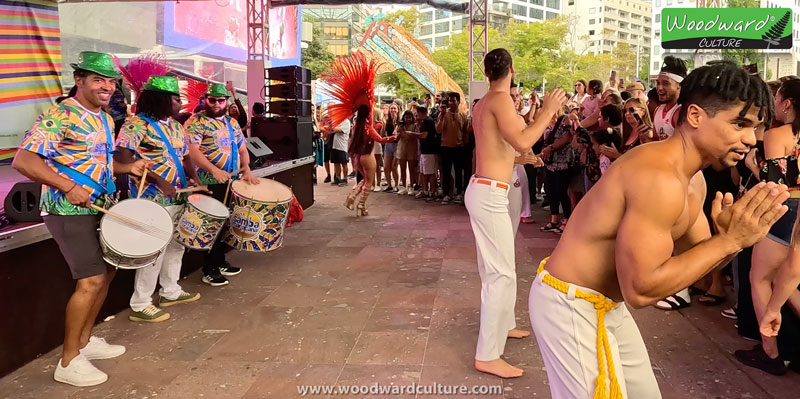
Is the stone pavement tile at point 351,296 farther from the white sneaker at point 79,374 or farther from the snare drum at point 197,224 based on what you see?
the white sneaker at point 79,374

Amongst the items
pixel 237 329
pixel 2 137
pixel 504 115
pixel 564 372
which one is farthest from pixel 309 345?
pixel 2 137

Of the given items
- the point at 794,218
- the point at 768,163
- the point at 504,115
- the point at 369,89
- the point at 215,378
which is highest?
the point at 369,89

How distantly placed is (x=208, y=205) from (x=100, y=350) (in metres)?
1.33

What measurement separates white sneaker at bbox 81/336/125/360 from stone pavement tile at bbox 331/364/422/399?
1.48 meters

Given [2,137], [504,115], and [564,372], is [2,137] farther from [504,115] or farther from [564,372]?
[564,372]

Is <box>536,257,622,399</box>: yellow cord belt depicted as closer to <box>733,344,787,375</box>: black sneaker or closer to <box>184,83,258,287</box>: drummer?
<box>733,344,787,375</box>: black sneaker

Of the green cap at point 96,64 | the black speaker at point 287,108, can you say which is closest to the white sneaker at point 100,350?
the green cap at point 96,64

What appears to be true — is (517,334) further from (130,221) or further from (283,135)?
(283,135)

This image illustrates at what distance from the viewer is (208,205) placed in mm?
Result: 4723

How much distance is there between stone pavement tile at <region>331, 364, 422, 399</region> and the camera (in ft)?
10.7

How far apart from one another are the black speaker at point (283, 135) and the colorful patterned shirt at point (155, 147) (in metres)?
4.80

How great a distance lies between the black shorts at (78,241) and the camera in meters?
3.41

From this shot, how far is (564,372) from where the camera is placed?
74.9 inches

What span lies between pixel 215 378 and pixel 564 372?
89.9 inches
